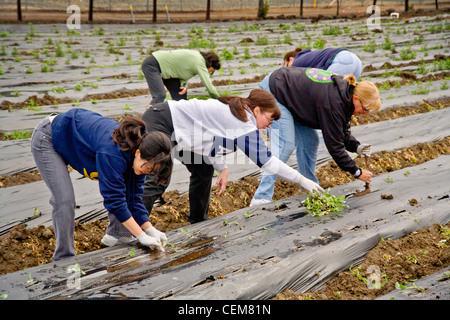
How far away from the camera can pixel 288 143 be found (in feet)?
13.1

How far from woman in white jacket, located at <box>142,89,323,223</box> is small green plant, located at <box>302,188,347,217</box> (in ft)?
0.51

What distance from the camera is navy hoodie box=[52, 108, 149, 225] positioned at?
2627 millimetres

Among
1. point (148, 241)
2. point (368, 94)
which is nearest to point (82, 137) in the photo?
point (148, 241)

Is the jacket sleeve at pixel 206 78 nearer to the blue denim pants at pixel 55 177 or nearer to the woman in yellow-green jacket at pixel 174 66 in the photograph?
the woman in yellow-green jacket at pixel 174 66

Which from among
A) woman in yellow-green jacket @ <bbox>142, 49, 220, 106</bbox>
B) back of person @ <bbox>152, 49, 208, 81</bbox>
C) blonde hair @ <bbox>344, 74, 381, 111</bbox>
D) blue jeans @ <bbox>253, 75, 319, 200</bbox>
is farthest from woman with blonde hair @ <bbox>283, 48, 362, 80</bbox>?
back of person @ <bbox>152, 49, 208, 81</bbox>

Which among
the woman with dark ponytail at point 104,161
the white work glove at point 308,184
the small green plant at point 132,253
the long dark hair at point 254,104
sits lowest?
the small green plant at point 132,253

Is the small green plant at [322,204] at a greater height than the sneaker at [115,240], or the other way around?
the small green plant at [322,204]

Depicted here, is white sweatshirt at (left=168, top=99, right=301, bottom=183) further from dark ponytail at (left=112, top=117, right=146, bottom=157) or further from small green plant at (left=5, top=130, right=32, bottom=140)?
small green plant at (left=5, top=130, right=32, bottom=140)

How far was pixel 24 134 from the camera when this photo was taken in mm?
5875

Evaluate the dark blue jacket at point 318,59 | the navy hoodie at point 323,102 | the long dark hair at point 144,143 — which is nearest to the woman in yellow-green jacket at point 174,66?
the dark blue jacket at point 318,59

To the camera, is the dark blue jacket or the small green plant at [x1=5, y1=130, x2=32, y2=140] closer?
the dark blue jacket

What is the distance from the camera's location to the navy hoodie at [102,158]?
2627 mm

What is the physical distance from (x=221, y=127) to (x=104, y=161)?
958 mm

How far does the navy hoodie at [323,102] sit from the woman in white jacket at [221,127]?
16.4 inches
